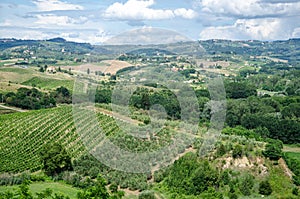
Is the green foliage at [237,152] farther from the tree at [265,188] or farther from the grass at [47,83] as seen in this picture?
the grass at [47,83]

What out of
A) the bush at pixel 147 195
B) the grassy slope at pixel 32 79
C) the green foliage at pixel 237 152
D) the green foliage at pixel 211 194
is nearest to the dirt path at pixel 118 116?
the bush at pixel 147 195

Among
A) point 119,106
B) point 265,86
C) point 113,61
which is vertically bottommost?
point 265,86

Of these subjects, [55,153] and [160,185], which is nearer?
[160,185]

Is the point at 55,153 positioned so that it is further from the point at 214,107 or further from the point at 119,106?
the point at 214,107

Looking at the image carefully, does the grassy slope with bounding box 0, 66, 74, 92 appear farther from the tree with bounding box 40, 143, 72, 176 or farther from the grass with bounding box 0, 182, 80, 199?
the grass with bounding box 0, 182, 80, 199

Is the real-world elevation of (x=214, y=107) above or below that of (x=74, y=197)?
above

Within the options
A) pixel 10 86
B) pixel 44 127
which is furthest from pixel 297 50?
pixel 44 127

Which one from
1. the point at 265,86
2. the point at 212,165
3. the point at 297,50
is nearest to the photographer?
the point at 212,165

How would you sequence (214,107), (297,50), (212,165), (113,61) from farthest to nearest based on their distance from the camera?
(297,50) < (214,107) < (113,61) < (212,165)
